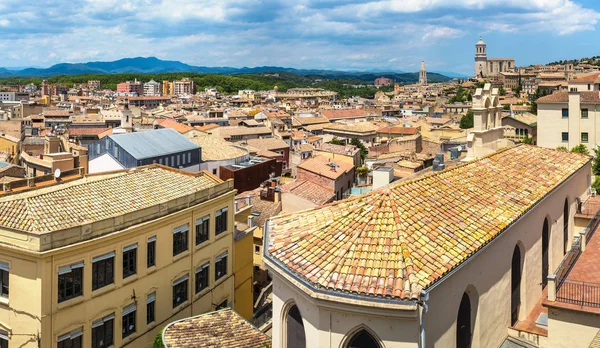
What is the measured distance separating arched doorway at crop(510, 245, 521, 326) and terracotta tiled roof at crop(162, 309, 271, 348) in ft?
21.8

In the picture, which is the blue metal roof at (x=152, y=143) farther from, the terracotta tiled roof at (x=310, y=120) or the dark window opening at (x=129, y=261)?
the terracotta tiled roof at (x=310, y=120)

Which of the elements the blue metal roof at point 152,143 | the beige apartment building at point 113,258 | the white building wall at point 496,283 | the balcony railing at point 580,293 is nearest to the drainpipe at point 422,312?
the white building wall at point 496,283

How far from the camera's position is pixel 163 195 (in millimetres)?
22141

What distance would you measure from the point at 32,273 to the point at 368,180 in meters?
29.2

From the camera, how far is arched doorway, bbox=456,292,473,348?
11.9 meters

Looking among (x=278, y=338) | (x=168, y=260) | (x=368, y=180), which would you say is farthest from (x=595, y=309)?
(x=368, y=180)

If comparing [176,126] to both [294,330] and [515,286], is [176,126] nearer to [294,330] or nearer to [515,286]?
[515,286]

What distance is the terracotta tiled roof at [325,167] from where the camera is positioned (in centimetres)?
4069

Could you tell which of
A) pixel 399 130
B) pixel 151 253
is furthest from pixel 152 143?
pixel 399 130

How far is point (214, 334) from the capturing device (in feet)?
55.3

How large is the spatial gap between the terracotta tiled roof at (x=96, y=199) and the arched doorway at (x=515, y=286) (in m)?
12.3

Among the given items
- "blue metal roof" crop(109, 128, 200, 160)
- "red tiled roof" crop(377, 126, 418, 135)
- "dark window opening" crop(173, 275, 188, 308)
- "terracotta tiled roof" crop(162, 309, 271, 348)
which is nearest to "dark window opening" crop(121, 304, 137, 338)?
"dark window opening" crop(173, 275, 188, 308)

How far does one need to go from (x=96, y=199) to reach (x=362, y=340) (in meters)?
13.5

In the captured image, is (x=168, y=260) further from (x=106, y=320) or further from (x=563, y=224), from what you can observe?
(x=563, y=224)
